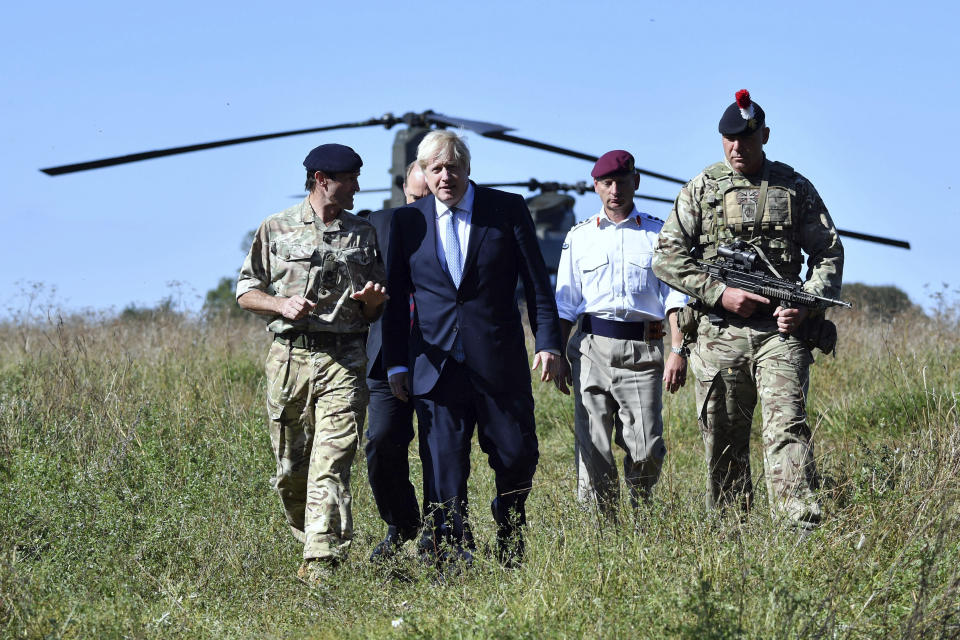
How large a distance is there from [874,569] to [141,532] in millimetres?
3700

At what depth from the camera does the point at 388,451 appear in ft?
17.5

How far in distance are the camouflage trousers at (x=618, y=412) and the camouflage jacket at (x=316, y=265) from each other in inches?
49.3

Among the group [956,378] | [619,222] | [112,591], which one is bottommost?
[112,591]

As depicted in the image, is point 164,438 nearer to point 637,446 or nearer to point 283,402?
point 283,402

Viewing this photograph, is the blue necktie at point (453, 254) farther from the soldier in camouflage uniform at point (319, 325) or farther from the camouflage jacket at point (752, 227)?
the camouflage jacket at point (752, 227)

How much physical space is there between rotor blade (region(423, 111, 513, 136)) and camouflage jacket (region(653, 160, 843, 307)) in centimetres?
586

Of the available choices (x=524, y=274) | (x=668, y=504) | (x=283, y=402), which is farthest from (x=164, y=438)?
(x=668, y=504)

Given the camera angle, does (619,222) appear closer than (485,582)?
No

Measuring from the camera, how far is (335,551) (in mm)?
4984

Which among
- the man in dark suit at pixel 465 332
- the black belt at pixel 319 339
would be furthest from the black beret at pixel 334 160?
the black belt at pixel 319 339

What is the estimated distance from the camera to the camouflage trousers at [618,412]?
5512mm

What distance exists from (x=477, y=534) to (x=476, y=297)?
4.16 feet

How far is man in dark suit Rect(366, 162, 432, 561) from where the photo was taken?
5.32 m

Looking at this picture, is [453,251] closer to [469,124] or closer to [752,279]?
[752,279]
